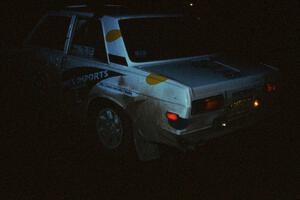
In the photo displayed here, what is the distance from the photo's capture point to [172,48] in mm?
4465

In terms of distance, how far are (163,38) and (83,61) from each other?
0.99m

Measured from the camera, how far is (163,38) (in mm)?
4523

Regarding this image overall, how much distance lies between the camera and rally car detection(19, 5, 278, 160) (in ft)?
12.0

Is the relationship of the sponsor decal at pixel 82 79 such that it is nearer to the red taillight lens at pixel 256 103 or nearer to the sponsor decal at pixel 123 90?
the sponsor decal at pixel 123 90

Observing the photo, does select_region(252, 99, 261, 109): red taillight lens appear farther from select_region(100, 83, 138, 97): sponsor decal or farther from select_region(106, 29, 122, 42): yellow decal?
select_region(106, 29, 122, 42): yellow decal

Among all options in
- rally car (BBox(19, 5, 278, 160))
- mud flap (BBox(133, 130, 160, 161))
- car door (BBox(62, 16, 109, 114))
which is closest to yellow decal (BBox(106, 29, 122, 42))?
rally car (BBox(19, 5, 278, 160))

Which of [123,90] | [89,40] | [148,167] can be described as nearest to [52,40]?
[89,40]

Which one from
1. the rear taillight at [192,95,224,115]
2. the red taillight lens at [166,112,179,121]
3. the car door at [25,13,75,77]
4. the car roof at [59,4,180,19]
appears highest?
the car roof at [59,4,180,19]

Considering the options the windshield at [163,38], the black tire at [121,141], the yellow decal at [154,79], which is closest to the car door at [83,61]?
the black tire at [121,141]

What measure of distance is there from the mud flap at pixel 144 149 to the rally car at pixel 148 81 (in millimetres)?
11

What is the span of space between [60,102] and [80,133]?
0.53 m

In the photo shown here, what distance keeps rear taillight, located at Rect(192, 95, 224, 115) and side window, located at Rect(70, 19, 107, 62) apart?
129 centimetres

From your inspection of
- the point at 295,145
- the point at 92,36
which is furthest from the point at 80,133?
the point at 295,145

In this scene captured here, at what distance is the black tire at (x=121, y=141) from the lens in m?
4.20
